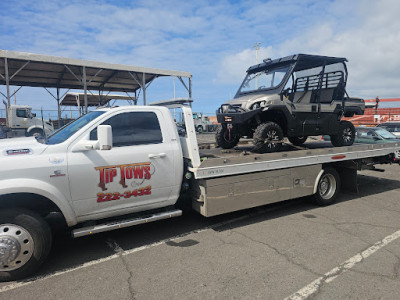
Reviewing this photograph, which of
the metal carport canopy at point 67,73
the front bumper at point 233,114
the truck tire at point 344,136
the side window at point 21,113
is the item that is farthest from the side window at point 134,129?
the side window at point 21,113

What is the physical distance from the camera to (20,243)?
3102 mm

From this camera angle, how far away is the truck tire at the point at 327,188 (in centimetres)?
582

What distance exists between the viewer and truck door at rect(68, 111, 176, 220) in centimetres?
349

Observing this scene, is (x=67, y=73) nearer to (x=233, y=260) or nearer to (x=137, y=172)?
(x=137, y=172)

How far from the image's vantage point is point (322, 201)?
19.1 feet

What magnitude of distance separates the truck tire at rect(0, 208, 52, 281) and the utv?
3.75m

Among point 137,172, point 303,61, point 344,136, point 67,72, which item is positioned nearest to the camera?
point 137,172

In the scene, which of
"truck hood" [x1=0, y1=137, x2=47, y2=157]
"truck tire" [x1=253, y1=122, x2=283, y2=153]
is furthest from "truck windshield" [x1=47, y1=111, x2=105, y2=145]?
"truck tire" [x1=253, y1=122, x2=283, y2=153]

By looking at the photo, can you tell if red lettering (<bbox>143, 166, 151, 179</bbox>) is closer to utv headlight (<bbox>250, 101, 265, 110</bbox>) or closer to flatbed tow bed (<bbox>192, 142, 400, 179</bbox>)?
flatbed tow bed (<bbox>192, 142, 400, 179</bbox>)

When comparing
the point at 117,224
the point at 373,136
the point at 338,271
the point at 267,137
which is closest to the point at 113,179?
the point at 117,224

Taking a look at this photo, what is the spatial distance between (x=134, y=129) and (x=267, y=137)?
2.70 metres

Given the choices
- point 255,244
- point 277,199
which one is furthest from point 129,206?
point 277,199

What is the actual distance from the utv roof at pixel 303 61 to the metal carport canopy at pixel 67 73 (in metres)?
11.2

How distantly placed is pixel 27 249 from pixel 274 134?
14.4 ft
